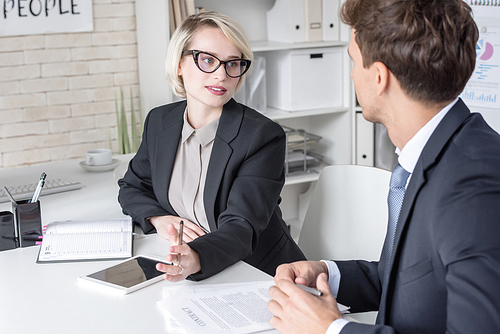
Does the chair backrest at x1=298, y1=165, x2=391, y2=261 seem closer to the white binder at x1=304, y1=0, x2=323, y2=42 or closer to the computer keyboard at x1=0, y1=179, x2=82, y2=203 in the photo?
the computer keyboard at x1=0, y1=179, x2=82, y2=203

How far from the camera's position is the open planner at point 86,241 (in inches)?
54.3

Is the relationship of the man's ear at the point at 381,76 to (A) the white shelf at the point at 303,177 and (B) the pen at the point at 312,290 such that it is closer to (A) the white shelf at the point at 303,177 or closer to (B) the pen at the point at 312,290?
(B) the pen at the point at 312,290

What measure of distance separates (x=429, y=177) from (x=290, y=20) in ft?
7.42

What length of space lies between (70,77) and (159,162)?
1.57 metres

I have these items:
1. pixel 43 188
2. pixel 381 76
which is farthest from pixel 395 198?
pixel 43 188

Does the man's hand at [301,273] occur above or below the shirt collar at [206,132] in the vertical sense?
below

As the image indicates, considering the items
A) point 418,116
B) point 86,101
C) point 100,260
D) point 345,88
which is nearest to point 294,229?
point 345,88

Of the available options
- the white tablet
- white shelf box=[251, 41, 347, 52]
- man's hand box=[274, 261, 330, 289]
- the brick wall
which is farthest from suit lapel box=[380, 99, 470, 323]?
the brick wall

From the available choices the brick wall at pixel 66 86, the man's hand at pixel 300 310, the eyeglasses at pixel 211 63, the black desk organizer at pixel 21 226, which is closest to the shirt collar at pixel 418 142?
the man's hand at pixel 300 310

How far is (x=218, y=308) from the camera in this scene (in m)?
1.08

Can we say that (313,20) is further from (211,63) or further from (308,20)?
(211,63)

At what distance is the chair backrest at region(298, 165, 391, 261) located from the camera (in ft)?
5.28

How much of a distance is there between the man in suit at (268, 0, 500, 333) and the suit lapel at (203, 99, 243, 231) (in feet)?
1.88

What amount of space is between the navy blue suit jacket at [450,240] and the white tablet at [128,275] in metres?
0.50
